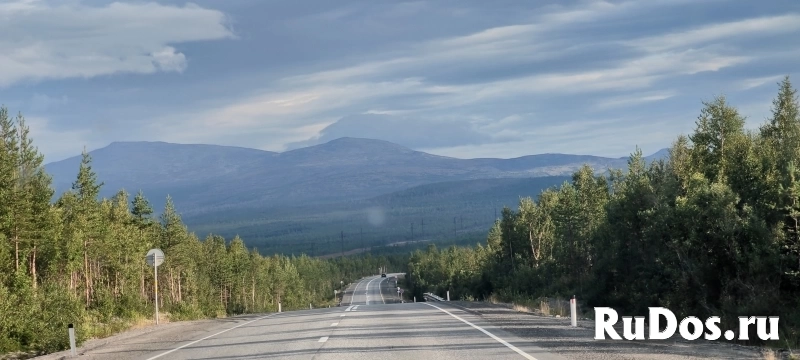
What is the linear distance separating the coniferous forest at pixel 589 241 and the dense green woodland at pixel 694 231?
0.27ft

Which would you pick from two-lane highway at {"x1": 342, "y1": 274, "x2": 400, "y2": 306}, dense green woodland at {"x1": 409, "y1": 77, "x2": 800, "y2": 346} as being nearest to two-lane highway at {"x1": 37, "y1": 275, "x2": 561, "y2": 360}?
dense green woodland at {"x1": 409, "y1": 77, "x2": 800, "y2": 346}

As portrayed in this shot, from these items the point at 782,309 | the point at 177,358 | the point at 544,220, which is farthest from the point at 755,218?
the point at 544,220

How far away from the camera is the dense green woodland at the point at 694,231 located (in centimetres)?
2659

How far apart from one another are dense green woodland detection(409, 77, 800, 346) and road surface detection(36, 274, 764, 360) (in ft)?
14.9

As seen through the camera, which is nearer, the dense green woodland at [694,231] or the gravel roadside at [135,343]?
the gravel roadside at [135,343]

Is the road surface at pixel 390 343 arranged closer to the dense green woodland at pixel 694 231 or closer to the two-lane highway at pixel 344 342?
the two-lane highway at pixel 344 342

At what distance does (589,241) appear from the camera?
6419 centimetres

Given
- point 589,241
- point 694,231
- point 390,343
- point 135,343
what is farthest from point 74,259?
point 589,241

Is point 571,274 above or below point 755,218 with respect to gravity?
below

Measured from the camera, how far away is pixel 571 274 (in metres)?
66.9

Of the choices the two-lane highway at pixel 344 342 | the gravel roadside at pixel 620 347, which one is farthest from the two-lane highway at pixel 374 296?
the gravel roadside at pixel 620 347

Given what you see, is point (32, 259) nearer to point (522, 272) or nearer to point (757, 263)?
point (757, 263)

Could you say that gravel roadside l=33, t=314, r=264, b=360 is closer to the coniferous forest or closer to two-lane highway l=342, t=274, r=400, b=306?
the coniferous forest

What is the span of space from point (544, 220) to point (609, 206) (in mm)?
34768
